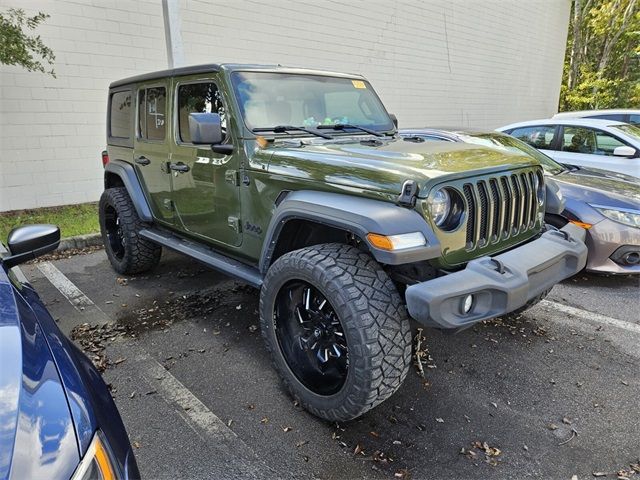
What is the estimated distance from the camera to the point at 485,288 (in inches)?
81.2

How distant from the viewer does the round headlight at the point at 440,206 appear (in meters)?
2.22

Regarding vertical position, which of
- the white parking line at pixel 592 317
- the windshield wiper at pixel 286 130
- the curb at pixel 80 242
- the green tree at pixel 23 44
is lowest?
the white parking line at pixel 592 317

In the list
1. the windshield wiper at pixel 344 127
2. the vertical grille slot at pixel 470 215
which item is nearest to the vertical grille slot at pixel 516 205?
the vertical grille slot at pixel 470 215

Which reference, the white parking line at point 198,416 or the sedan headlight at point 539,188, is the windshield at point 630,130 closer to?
the sedan headlight at point 539,188

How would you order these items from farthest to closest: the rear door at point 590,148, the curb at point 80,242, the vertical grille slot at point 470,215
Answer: the rear door at point 590,148, the curb at point 80,242, the vertical grille slot at point 470,215

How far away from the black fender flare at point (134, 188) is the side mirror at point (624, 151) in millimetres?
5752

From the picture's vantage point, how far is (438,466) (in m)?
2.13

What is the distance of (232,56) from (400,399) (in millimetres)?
7357

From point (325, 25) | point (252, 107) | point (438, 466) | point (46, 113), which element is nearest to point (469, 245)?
point (438, 466)

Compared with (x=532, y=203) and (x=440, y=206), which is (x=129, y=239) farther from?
(x=532, y=203)

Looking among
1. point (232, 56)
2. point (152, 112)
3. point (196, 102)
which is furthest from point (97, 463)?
point (232, 56)

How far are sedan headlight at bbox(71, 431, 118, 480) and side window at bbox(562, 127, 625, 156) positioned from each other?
22.7 feet

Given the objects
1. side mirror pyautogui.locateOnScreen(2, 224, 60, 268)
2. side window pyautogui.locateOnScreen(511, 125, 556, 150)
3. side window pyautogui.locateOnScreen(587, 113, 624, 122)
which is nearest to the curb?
side mirror pyautogui.locateOnScreen(2, 224, 60, 268)

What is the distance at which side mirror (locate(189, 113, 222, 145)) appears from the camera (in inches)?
110
